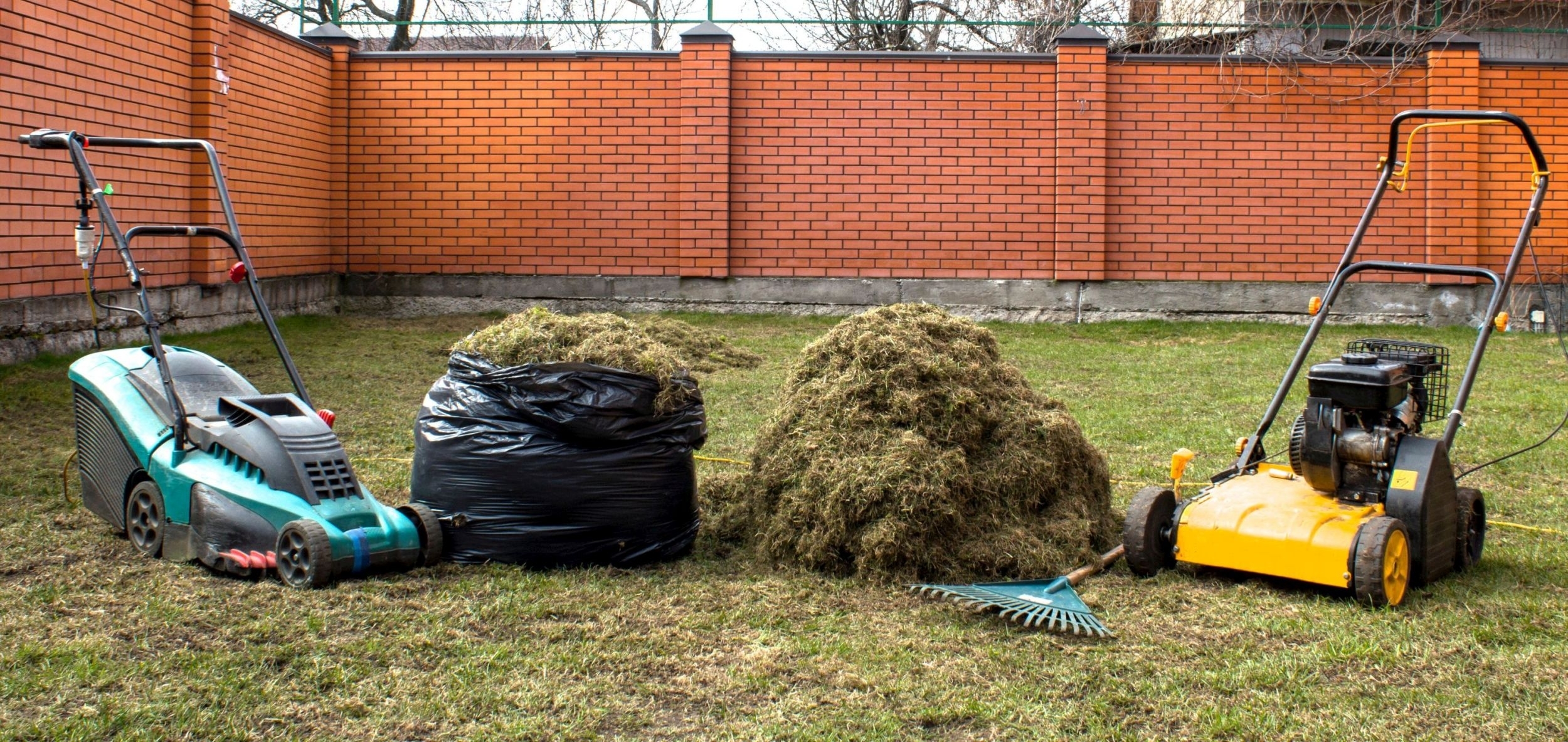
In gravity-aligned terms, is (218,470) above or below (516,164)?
below

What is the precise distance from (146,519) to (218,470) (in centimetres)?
48

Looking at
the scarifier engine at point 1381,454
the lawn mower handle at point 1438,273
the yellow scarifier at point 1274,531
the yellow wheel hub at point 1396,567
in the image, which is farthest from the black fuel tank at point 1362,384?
the yellow wheel hub at point 1396,567

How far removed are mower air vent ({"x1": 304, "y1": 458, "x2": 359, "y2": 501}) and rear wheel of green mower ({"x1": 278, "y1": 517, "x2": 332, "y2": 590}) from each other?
0.38 feet

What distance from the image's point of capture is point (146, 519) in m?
4.30

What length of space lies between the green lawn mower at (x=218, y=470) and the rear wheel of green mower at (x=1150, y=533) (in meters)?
2.32

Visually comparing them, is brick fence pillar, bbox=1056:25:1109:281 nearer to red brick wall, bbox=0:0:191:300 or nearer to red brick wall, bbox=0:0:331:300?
red brick wall, bbox=0:0:331:300

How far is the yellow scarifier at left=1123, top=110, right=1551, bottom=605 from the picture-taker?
3.85 meters

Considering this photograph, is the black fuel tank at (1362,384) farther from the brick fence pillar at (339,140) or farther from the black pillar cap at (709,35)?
the brick fence pillar at (339,140)

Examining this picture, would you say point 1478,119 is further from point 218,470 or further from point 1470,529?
point 218,470

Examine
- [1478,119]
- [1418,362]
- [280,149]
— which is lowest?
[1418,362]

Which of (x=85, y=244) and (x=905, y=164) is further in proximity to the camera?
(x=905, y=164)

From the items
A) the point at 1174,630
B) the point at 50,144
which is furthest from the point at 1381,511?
the point at 50,144

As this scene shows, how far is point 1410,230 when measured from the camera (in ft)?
43.9

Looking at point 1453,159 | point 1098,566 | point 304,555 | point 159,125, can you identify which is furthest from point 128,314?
point 1453,159
